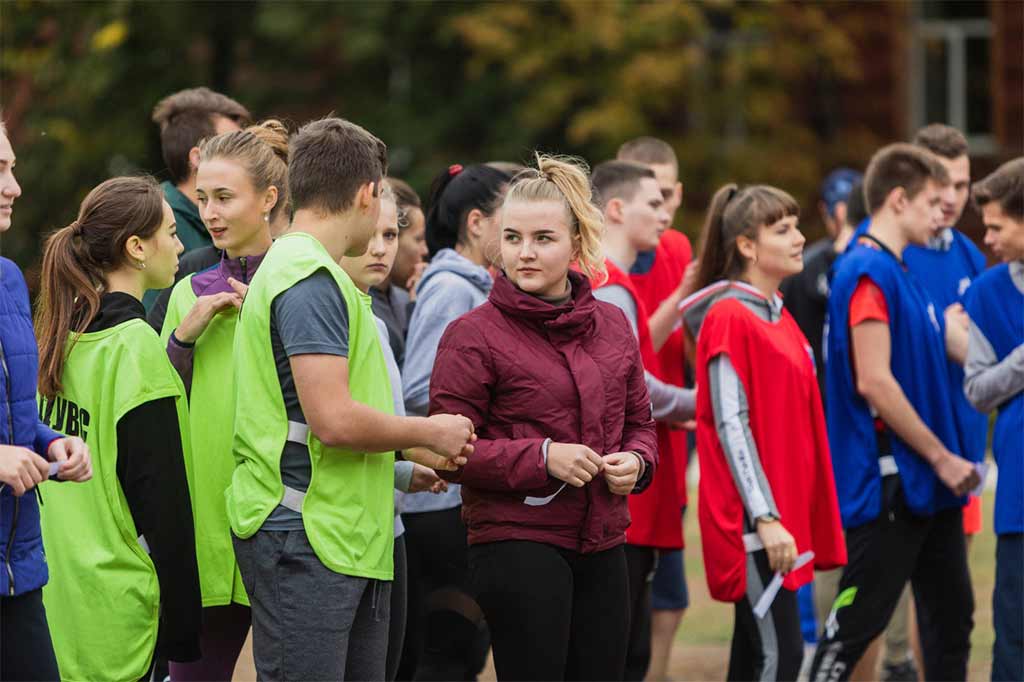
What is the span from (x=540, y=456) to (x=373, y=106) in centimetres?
1276

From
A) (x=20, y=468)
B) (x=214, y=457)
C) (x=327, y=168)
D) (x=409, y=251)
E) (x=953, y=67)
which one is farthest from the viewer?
(x=953, y=67)

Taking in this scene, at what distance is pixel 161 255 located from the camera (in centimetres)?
417

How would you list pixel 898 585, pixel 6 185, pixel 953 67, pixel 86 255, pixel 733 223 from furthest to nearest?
pixel 953 67, pixel 898 585, pixel 733 223, pixel 86 255, pixel 6 185

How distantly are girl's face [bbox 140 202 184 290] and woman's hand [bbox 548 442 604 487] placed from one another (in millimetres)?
1280

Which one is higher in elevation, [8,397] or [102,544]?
[8,397]

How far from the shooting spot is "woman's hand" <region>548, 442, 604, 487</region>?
13.1 feet

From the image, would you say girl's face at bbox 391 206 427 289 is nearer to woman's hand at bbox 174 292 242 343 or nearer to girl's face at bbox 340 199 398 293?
girl's face at bbox 340 199 398 293

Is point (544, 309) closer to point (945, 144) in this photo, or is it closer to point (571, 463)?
point (571, 463)

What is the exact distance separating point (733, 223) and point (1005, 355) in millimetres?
1167

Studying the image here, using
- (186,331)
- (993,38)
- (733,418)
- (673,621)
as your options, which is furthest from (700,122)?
(186,331)

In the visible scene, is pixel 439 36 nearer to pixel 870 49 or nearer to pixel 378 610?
pixel 870 49

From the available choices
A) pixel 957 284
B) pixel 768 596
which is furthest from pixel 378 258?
pixel 957 284

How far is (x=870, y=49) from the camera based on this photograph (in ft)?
56.0

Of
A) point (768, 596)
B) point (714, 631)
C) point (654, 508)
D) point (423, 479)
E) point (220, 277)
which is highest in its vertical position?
point (220, 277)
